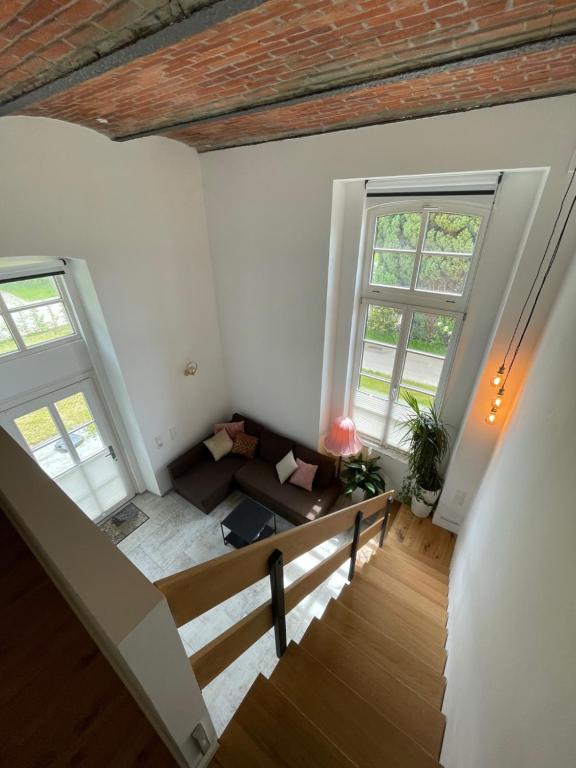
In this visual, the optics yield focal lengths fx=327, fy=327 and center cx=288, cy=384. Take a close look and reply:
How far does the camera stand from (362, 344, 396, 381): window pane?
12.5ft

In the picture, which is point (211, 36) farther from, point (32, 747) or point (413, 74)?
point (32, 747)

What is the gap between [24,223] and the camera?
102 inches

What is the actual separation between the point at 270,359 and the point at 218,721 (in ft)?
11.3

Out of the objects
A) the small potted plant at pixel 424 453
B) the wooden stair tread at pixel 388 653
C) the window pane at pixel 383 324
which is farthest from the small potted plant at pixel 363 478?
the wooden stair tread at pixel 388 653

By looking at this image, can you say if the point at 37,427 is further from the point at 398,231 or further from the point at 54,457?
the point at 398,231

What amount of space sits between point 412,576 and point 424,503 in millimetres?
973

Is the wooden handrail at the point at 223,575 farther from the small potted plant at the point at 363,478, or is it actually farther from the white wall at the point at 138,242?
the white wall at the point at 138,242

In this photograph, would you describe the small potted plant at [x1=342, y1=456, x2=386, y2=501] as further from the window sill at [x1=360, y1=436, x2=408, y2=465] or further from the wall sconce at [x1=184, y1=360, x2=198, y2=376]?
the wall sconce at [x1=184, y1=360, x2=198, y2=376]

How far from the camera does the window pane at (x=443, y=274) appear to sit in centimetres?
304

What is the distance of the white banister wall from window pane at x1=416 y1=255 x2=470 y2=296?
336cm

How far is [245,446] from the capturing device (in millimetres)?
4781

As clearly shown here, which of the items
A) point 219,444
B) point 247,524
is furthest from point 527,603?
point 219,444

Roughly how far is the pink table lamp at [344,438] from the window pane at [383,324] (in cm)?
106

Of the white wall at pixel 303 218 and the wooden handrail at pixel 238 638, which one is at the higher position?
the white wall at pixel 303 218
